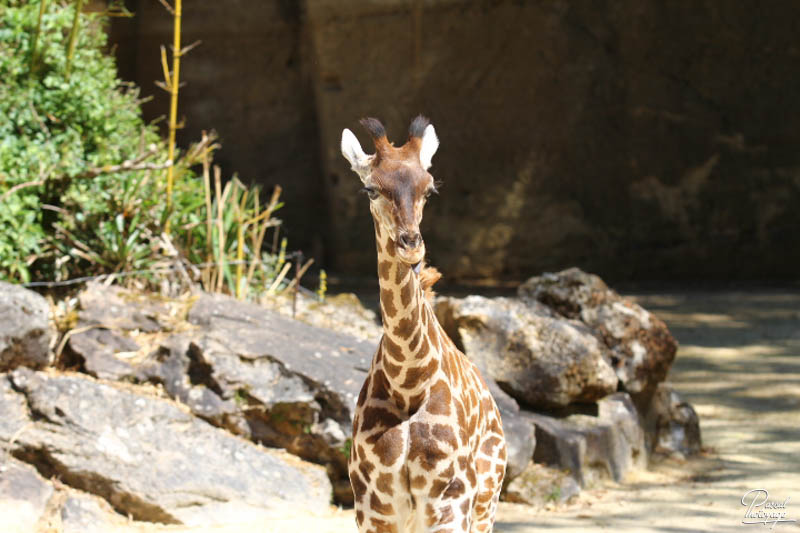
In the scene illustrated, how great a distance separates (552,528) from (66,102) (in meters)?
4.56

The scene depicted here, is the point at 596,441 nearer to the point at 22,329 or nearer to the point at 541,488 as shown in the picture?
the point at 541,488

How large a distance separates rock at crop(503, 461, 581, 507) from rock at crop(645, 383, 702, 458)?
120 centimetres

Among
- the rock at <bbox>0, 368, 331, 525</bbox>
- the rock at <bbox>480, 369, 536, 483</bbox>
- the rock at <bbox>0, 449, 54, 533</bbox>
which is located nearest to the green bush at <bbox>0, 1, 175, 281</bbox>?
the rock at <bbox>0, 368, 331, 525</bbox>

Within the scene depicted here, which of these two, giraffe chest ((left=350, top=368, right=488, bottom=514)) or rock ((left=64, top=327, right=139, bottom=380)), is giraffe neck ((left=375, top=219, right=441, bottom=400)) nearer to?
giraffe chest ((left=350, top=368, right=488, bottom=514))

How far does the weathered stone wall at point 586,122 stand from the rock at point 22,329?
741cm

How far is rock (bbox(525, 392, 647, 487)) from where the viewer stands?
5836 mm

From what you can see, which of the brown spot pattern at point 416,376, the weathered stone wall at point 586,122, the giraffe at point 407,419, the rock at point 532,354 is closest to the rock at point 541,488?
the rock at point 532,354

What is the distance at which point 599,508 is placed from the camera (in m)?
5.51

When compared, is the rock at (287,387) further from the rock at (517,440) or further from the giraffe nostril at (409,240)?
the giraffe nostril at (409,240)

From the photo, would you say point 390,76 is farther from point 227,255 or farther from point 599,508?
point 599,508

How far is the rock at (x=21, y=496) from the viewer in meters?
4.62

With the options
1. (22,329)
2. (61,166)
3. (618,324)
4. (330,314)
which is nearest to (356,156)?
(22,329)

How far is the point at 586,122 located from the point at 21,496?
905cm

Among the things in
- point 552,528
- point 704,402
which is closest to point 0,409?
point 552,528
